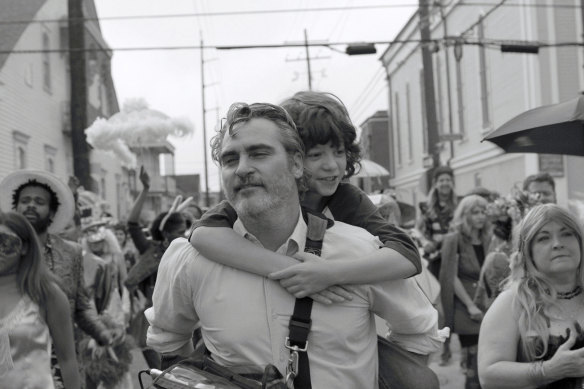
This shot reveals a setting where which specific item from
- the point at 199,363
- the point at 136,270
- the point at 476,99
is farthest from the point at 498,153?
the point at 199,363

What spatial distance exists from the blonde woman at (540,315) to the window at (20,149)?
21081 mm

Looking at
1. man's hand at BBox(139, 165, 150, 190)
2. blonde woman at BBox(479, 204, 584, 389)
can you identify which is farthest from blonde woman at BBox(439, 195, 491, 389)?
blonde woman at BBox(479, 204, 584, 389)

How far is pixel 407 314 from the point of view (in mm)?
2498

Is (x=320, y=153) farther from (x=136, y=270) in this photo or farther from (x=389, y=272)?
(x=136, y=270)

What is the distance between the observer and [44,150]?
2605 cm

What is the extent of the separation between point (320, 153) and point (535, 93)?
20.4 metres

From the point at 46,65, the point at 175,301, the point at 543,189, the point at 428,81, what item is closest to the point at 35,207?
the point at 175,301

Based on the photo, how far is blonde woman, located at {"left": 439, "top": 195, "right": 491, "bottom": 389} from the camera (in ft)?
24.5

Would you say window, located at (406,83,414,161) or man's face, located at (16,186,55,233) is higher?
window, located at (406,83,414,161)

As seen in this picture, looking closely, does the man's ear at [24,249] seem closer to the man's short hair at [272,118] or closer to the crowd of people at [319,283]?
the crowd of people at [319,283]

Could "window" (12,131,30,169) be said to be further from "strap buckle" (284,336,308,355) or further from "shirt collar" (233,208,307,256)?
"strap buckle" (284,336,308,355)

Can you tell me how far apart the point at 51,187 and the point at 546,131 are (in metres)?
3.46

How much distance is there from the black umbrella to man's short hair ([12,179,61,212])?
9.58 ft

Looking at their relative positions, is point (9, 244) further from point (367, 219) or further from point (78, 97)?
point (78, 97)
